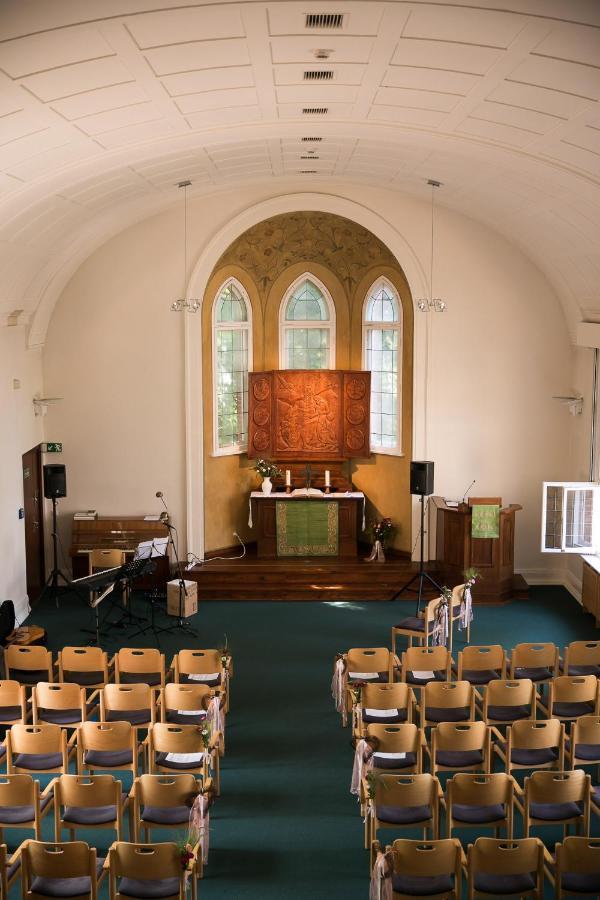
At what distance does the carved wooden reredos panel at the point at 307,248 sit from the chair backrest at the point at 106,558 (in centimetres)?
527

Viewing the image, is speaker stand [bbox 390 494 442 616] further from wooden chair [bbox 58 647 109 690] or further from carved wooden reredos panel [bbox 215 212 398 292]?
wooden chair [bbox 58 647 109 690]

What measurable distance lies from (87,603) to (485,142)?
9642 mm

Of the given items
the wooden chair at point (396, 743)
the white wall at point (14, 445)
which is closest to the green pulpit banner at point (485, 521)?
the white wall at point (14, 445)

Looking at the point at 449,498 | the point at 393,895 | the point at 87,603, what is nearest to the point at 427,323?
the point at 449,498

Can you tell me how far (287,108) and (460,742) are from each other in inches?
255

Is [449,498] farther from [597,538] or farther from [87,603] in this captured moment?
[87,603]

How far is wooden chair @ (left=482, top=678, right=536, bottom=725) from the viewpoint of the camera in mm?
10062

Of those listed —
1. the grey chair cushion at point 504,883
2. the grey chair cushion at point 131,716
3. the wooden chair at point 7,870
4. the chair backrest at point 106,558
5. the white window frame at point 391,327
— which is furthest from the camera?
Answer: the white window frame at point 391,327

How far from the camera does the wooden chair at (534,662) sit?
11.3 m

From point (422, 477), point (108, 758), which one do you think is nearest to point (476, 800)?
point (108, 758)

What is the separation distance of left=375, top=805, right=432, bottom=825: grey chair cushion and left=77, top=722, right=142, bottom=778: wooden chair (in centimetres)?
231

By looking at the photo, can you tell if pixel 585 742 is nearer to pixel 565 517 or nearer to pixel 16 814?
pixel 16 814

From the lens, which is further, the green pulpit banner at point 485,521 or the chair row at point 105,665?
the green pulpit banner at point 485,521

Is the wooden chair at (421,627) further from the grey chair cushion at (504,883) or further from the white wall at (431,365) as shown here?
the grey chair cushion at (504,883)
